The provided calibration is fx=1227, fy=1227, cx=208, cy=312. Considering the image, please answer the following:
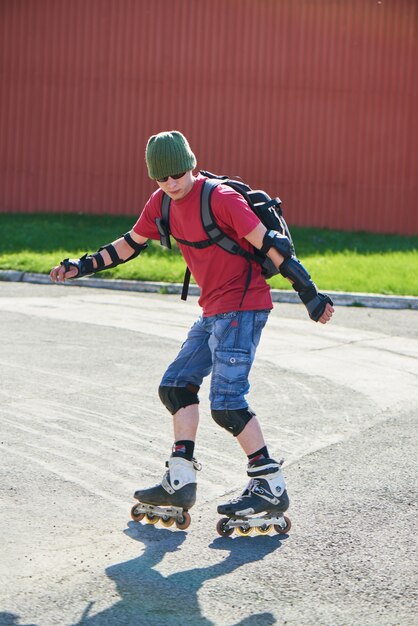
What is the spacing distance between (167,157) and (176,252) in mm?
12540

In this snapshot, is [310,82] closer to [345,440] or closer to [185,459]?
[345,440]

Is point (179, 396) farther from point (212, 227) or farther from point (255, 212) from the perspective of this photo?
point (255, 212)

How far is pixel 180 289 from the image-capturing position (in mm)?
15500

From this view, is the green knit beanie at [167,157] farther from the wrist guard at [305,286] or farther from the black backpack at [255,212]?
the wrist guard at [305,286]

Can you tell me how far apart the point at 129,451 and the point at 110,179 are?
16.2 m

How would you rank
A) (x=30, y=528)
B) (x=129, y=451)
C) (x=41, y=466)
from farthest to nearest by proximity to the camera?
(x=129, y=451)
(x=41, y=466)
(x=30, y=528)

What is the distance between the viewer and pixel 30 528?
Result: 5.41 m

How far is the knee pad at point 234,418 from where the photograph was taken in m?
5.51

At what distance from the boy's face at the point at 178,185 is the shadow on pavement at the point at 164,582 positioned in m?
1.52

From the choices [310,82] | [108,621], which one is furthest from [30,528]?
[310,82]

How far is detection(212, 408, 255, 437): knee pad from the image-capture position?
5512mm

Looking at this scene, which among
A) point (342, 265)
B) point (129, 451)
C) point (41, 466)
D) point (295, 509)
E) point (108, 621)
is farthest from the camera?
point (342, 265)

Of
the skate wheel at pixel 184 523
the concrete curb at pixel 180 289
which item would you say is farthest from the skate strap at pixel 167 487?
the concrete curb at pixel 180 289

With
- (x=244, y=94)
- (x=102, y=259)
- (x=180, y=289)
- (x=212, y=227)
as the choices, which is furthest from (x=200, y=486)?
(x=244, y=94)
